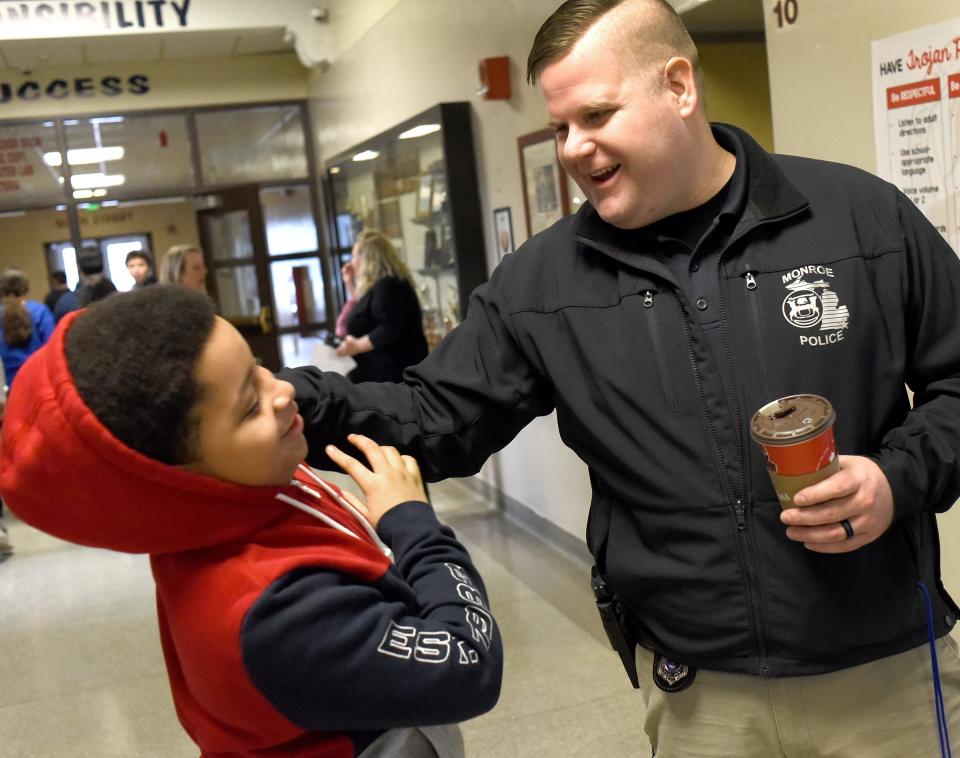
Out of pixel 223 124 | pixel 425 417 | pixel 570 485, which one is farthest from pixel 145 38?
pixel 425 417

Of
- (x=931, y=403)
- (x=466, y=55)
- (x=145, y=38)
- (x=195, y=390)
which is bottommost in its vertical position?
(x=931, y=403)

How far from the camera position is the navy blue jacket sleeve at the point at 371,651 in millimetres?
1113

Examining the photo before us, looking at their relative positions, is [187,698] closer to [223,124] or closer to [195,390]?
[195,390]

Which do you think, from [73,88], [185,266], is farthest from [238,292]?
[185,266]

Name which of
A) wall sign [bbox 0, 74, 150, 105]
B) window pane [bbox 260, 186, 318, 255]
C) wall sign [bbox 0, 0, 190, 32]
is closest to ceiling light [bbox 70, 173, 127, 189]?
wall sign [bbox 0, 74, 150, 105]

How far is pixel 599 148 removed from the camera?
1.49 meters

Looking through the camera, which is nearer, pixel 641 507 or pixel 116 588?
pixel 641 507

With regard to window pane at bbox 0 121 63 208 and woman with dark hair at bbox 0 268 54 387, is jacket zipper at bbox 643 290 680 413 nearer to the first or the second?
woman with dark hair at bbox 0 268 54 387

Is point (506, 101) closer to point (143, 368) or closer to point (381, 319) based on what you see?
point (381, 319)

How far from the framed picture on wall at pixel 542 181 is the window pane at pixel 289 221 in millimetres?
5269

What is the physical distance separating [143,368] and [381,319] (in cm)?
448

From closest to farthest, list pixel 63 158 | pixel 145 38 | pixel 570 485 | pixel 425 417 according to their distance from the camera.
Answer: pixel 425 417 → pixel 570 485 → pixel 145 38 → pixel 63 158

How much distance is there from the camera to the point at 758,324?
1.45 meters

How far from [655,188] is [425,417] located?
472 mm
